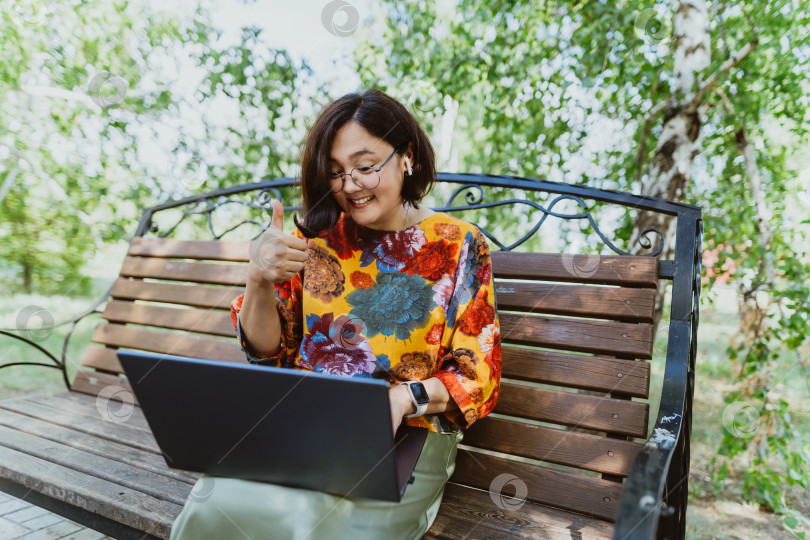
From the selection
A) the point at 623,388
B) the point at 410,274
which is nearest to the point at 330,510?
the point at 410,274

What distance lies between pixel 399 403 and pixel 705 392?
17.3 feet

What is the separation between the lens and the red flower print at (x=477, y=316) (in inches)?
61.8

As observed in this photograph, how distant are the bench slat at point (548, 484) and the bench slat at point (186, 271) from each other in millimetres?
1341

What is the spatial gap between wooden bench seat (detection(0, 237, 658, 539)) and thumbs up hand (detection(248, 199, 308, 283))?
30.1 inches

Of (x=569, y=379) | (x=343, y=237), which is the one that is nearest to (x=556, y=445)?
(x=569, y=379)

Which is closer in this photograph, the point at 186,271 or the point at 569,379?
the point at 569,379

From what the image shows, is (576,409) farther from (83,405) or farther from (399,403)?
(83,405)

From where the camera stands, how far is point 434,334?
5.25 ft

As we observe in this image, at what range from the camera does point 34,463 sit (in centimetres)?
186

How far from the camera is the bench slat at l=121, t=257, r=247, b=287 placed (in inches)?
104

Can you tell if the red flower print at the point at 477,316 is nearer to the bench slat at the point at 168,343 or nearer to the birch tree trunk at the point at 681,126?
the bench slat at the point at 168,343

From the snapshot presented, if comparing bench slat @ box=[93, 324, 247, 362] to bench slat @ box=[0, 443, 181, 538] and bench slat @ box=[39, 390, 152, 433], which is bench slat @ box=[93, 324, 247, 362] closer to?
bench slat @ box=[39, 390, 152, 433]

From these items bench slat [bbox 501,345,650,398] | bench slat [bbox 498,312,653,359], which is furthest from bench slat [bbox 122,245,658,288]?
bench slat [bbox 501,345,650,398]

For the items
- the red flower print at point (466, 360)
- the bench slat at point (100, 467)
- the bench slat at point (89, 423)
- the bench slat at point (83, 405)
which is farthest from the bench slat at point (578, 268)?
the bench slat at point (83, 405)
